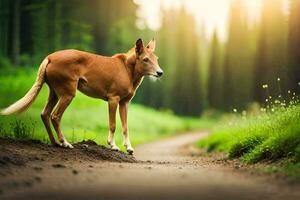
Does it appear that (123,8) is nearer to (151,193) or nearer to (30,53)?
(30,53)

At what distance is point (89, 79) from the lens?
12.9 metres

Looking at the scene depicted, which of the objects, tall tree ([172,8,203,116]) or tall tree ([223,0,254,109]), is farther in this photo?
tall tree ([172,8,203,116])

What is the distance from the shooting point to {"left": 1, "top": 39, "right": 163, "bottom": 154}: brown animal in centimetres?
1219

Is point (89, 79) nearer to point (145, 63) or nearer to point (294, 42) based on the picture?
point (145, 63)

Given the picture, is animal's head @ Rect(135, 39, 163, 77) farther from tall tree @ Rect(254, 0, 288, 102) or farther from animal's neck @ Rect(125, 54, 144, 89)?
tall tree @ Rect(254, 0, 288, 102)

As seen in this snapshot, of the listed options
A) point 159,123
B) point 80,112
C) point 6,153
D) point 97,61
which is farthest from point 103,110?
point 6,153

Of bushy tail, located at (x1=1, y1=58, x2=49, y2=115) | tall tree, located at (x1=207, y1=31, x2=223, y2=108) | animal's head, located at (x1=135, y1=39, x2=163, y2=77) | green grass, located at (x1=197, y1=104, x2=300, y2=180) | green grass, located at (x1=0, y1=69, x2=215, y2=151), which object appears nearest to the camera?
green grass, located at (x1=197, y1=104, x2=300, y2=180)

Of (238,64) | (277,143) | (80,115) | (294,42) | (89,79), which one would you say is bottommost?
(80,115)

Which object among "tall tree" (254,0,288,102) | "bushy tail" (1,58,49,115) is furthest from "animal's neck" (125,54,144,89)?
"tall tree" (254,0,288,102)

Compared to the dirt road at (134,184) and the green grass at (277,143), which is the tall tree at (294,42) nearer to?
the green grass at (277,143)

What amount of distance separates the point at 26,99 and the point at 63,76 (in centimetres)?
96

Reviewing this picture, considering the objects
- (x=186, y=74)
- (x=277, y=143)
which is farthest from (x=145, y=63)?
(x=186, y=74)

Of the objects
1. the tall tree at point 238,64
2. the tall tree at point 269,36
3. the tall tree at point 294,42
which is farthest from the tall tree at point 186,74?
the tall tree at point 294,42

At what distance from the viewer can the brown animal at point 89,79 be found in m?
12.2
